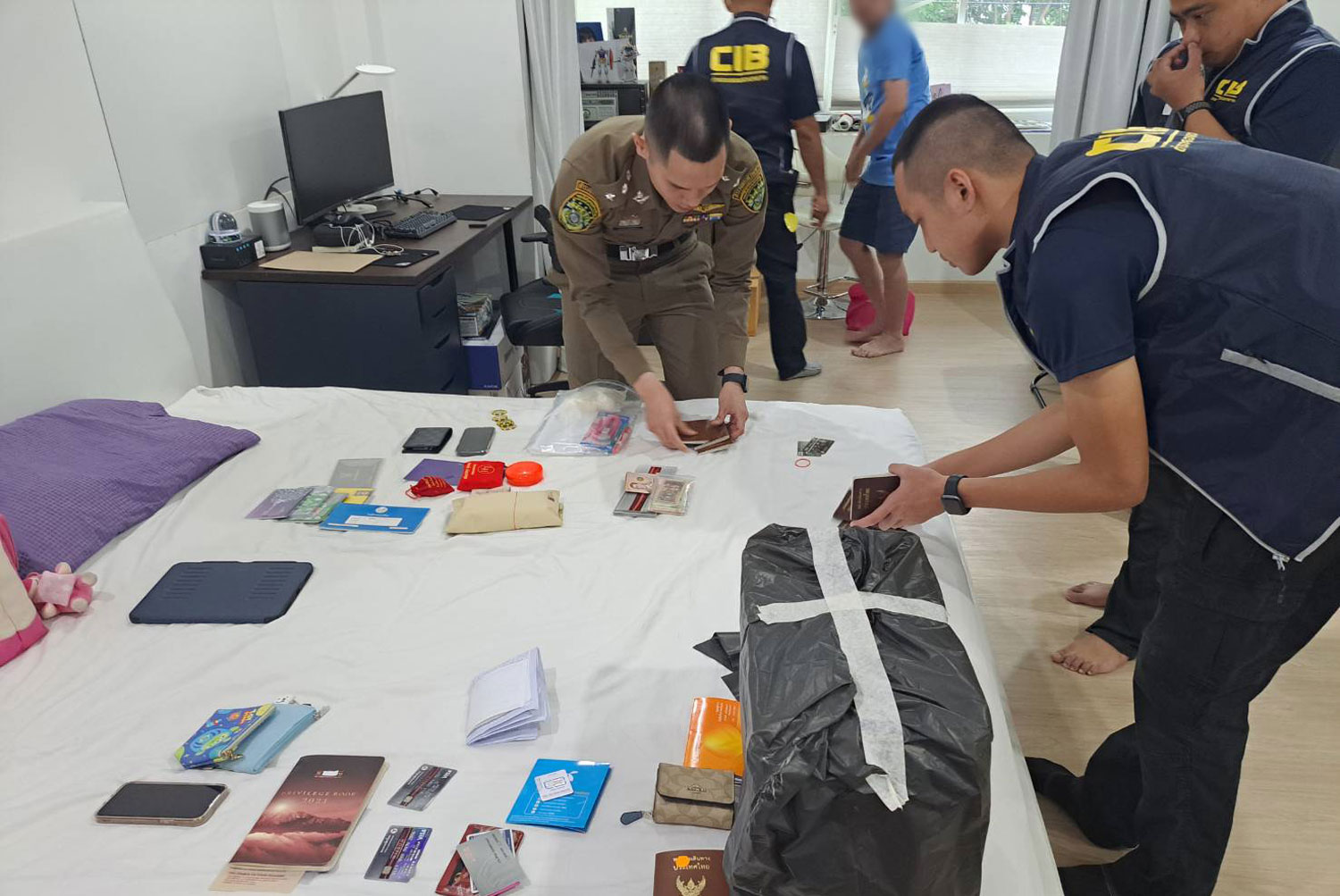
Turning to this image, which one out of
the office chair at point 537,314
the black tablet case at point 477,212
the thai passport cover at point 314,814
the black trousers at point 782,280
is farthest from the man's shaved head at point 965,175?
the black tablet case at point 477,212

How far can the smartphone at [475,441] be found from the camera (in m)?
2.05

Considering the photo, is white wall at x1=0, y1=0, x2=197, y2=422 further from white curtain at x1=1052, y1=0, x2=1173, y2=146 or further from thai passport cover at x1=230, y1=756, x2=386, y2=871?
white curtain at x1=1052, y1=0, x2=1173, y2=146

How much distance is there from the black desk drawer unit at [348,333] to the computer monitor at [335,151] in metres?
0.39

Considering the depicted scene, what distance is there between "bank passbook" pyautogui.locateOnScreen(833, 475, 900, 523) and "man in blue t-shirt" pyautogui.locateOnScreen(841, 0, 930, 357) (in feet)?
6.57

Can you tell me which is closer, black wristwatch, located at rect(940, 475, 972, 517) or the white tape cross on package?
the white tape cross on package

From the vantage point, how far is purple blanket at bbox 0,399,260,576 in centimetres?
166

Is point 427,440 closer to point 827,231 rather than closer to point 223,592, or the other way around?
point 223,592

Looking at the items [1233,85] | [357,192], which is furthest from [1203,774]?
[357,192]

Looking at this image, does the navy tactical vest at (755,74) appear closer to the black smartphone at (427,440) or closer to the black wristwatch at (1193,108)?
the black wristwatch at (1193,108)

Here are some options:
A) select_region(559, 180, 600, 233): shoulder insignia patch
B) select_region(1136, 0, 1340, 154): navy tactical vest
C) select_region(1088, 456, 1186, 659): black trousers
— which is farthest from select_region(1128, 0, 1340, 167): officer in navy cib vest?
select_region(559, 180, 600, 233): shoulder insignia patch

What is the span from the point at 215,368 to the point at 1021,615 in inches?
102

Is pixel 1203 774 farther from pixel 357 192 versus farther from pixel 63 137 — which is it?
pixel 357 192

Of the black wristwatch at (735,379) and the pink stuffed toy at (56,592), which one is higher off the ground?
the black wristwatch at (735,379)

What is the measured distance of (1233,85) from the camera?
196cm
